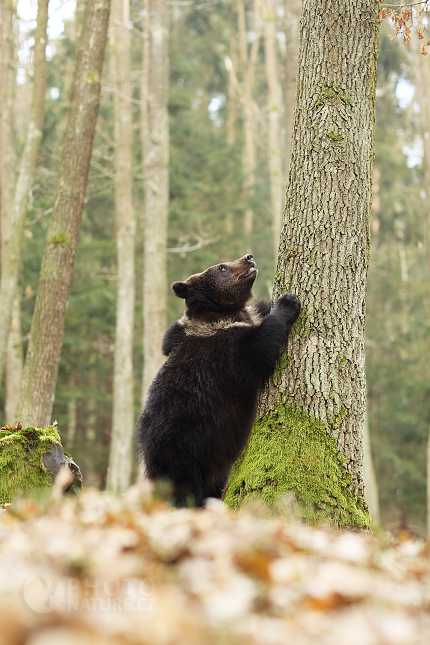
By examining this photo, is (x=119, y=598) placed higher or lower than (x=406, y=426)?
higher

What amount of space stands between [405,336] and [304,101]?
20.2 metres

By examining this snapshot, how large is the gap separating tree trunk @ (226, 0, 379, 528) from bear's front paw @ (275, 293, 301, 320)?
0.20ft

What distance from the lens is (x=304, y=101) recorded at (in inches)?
196

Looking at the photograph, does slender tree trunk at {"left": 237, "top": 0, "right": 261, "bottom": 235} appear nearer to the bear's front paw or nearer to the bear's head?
the bear's head

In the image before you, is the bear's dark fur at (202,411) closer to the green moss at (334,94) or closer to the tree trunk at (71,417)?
the green moss at (334,94)

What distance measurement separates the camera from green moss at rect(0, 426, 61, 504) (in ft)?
17.3

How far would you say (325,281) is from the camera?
466cm

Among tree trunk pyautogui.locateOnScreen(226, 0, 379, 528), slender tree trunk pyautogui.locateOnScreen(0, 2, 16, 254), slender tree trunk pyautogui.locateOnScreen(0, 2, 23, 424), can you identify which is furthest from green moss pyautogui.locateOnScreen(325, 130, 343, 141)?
slender tree trunk pyautogui.locateOnScreen(0, 2, 16, 254)

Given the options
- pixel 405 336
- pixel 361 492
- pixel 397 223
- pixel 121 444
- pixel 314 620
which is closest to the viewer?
pixel 314 620

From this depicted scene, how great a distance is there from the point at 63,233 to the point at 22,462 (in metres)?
3.83

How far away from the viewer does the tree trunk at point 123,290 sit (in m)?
15.0

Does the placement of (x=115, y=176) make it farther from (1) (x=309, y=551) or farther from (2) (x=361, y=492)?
(1) (x=309, y=551)

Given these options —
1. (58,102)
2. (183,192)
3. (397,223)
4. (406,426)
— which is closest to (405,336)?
(406,426)

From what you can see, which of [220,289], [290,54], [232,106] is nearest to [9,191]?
[290,54]
